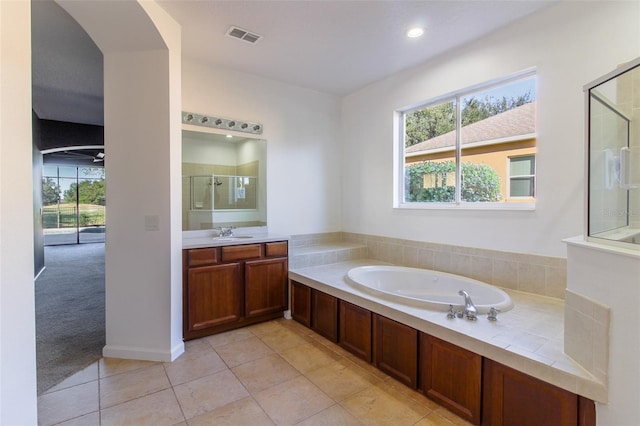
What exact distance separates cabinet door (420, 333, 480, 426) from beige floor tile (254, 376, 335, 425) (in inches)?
26.5

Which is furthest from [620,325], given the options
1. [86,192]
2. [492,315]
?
[86,192]

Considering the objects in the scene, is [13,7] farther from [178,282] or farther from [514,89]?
[514,89]

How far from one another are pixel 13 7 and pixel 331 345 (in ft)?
9.55

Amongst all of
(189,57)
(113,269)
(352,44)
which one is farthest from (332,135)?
(113,269)

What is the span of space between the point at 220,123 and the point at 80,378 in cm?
262

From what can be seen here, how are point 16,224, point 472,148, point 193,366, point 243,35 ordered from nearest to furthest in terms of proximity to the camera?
point 16,224
point 193,366
point 243,35
point 472,148

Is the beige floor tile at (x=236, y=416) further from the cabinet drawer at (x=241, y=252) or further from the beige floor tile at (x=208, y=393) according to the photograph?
the cabinet drawer at (x=241, y=252)

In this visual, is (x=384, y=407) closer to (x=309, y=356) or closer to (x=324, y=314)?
(x=309, y=356)

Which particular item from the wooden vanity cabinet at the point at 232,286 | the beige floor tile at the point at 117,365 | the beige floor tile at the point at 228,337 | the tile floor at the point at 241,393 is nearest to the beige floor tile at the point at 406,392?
the tile floor at the point at 241,393

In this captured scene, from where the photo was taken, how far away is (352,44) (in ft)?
9.50

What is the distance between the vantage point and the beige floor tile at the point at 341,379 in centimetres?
206

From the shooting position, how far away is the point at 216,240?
309 cm

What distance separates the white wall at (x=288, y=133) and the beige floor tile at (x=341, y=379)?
75.2 inches

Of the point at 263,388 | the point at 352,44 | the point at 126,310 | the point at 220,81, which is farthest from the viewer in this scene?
the point at 220,81
